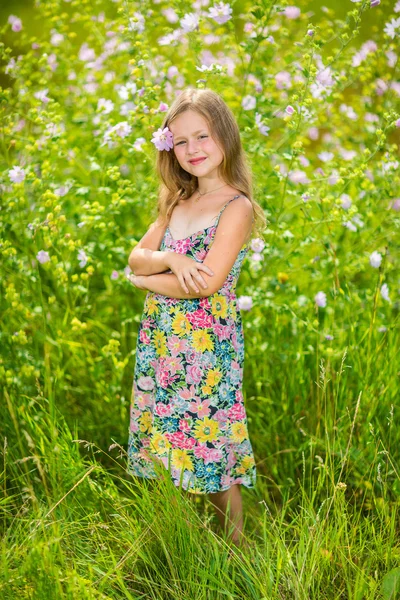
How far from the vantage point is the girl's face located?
74.8 inches

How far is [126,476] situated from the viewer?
2.31 metres

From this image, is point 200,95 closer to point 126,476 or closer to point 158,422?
point 158,422

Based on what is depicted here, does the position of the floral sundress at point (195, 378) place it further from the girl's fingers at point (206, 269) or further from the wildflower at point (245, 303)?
the wildflower at point (245, 303)

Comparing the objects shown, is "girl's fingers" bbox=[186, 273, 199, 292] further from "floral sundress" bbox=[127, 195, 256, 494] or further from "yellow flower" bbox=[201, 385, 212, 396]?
"yellow flower" bbox=[201, 385, 212, 396]

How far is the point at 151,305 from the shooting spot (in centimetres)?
197

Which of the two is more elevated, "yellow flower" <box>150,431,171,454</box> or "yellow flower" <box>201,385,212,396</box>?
"yellow flower" <box>201,385,212,396</box>

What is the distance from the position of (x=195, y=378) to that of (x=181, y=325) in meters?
0.14

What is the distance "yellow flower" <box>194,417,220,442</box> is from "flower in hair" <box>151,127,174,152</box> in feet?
2.40

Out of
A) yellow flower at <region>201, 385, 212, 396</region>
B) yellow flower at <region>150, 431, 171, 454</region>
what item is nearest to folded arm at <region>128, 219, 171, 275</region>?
yellow flower at <region>201, 385, 212, 396</region>

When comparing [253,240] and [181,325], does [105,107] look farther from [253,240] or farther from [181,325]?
[181,325]

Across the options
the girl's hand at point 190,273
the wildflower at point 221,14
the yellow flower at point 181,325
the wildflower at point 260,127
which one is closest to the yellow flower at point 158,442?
the yellow flower at point 181,325

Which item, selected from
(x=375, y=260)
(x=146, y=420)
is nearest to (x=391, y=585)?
(x=146, y=420)

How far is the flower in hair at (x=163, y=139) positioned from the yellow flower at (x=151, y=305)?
40cm

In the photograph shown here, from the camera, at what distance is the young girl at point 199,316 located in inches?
73.5
